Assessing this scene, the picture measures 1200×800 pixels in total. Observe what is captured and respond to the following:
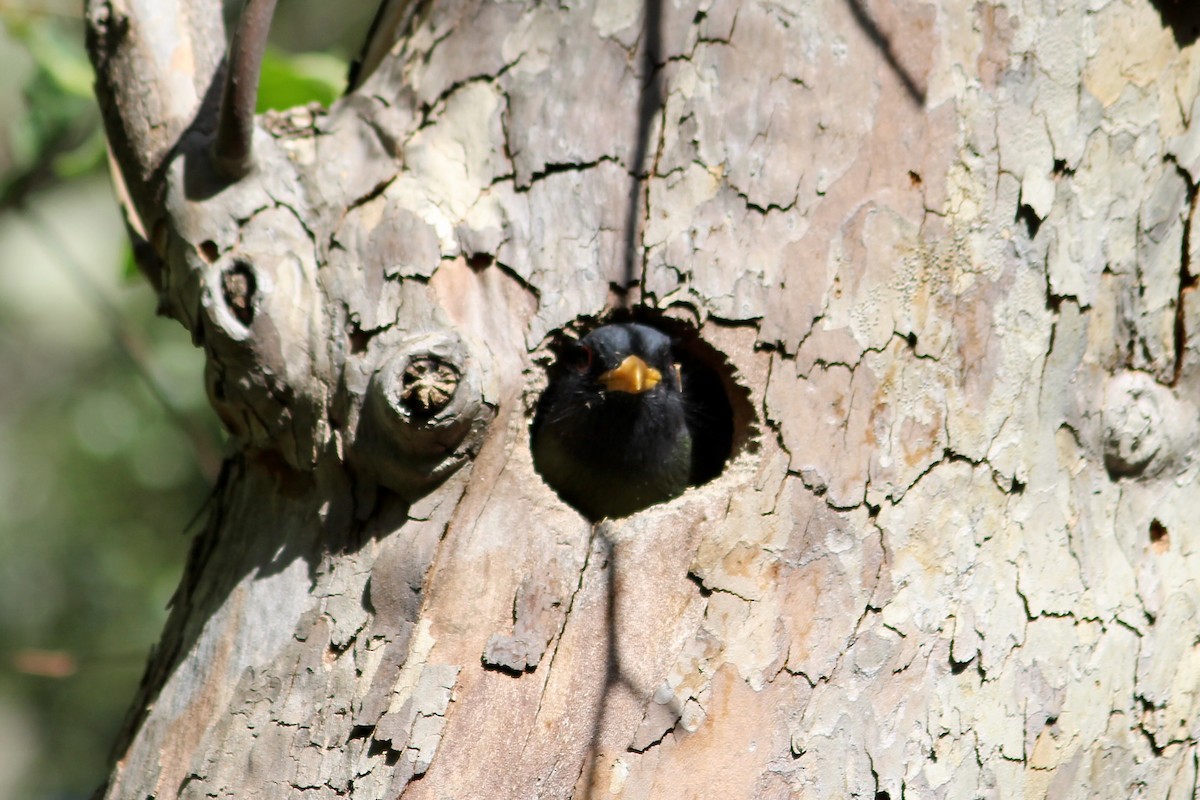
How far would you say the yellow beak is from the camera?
11.8ft

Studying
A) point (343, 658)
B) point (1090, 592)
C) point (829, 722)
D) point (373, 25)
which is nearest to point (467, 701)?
point (343, 658)

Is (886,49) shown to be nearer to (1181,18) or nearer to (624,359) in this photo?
(1181,18)

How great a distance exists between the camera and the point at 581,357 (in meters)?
3.65

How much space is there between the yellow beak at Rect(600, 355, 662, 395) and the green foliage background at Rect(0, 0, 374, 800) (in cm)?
606

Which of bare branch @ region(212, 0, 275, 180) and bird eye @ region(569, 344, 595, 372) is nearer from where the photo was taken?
bare branch @ region(212, 0, 275, 180)

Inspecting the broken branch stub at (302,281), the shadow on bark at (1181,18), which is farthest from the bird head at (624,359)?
the shadow on bark at (1181,18)

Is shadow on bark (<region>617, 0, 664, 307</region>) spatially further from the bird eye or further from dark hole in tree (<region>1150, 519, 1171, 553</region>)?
dark hole in tree (<region>1150, 519, 1171, 553</region>)

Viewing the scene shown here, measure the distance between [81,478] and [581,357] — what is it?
9.37 meters

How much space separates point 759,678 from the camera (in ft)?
8.33

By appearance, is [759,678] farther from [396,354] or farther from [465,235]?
[465,235]

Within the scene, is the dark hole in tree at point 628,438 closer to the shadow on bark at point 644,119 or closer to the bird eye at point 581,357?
the bird eye at point 581,357

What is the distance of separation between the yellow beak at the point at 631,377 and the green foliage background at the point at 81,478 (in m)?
6.06

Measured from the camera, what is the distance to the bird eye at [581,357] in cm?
344

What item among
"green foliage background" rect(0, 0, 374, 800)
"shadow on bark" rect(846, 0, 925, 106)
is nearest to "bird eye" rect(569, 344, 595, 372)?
"shadow on bark" rect(846, 0, 925, 106)
